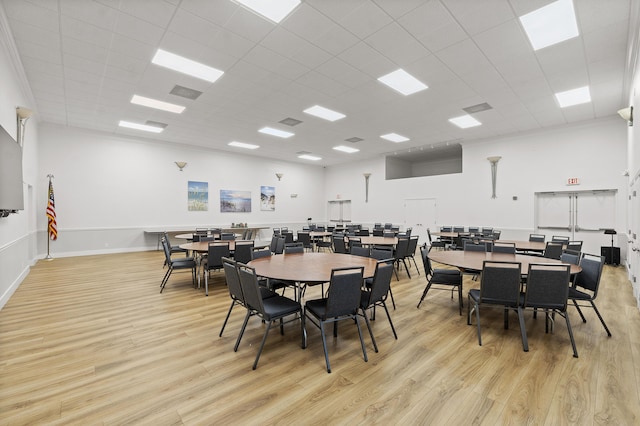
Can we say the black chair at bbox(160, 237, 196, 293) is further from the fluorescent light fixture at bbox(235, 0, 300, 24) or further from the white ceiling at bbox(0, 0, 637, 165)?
the fluorescent light fixture at bbox(235, 0, 300, 24)

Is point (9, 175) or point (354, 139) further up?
point (354, 139)

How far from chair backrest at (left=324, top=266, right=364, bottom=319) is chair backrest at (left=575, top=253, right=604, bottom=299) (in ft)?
8.96

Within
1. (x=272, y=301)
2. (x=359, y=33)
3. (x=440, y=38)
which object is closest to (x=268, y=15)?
(x=359, y=33)

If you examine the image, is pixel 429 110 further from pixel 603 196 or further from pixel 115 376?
pixel 115 376

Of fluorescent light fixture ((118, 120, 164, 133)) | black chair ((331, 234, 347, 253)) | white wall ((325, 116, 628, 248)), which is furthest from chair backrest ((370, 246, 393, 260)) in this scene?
fluorescent light fixture ((118, 120, 164, 133))

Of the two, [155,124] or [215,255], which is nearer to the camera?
[215,255]

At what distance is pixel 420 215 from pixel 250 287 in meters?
10.2

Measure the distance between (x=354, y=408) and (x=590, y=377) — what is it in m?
2.10

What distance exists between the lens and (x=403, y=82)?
565cm

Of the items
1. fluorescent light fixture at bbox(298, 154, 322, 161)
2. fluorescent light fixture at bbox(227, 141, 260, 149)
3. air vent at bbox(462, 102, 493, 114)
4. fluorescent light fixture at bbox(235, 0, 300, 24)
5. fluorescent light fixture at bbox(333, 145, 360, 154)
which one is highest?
fluorescent light fixture at bbox(235, 0, 300, 24)

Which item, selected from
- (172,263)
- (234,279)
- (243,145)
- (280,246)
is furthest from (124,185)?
(234,279)

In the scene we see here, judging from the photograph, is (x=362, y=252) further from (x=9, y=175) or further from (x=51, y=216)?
(x=51, y=216)

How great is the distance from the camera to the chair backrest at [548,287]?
2.89 metres

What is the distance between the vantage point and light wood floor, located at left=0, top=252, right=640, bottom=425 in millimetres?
2037
